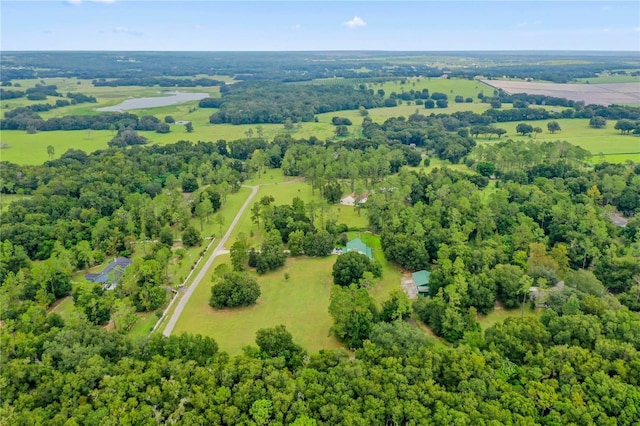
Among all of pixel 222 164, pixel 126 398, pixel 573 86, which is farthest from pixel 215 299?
pixel 573 86

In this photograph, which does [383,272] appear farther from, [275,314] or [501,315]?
[275,314]

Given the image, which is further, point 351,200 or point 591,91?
point 591,91

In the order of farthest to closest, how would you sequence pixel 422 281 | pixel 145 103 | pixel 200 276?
pixel 145 103 < pixel 200 276 < pixel 422 281

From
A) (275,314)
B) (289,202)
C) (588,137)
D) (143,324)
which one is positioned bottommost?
(143,324)

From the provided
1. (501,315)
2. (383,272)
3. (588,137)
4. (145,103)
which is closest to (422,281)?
(383,272)

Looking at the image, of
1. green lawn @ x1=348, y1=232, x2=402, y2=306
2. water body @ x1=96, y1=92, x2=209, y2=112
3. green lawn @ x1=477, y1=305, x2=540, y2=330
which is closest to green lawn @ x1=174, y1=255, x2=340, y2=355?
green lawn @ x1=348, y1=232, x2=402, y2=306

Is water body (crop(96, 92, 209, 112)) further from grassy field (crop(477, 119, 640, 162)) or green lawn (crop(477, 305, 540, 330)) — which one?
green lawn (crop(477, 305, 540, 330))
